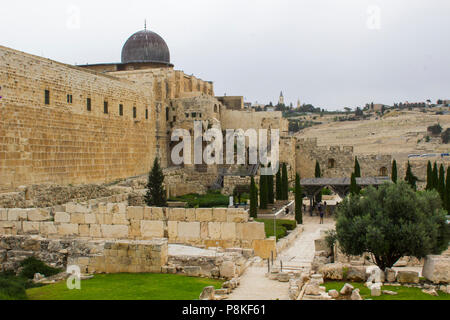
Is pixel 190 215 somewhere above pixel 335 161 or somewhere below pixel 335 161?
below

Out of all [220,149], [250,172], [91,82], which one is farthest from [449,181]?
[91,82]

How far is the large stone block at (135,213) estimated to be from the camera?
11789 millimetres

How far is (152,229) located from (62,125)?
10.4 metres

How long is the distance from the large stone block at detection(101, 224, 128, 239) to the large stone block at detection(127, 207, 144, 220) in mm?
293

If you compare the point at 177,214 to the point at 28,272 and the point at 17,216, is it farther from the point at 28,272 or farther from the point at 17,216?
the point at 17,216

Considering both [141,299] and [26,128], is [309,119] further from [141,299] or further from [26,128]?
[141,299]

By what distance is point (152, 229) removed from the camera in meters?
11.7

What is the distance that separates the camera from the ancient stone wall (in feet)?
57.0

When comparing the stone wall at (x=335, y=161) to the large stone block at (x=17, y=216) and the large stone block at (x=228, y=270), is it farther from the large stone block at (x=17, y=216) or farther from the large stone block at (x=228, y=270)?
the large stone block at (x=228, y=270)

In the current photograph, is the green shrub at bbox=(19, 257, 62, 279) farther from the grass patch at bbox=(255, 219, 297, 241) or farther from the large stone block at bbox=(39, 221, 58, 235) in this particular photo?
the grass patch at bbox=(255, 219, 297, 241)

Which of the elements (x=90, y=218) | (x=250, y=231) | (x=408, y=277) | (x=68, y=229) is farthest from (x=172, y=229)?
(x=408, y=277)

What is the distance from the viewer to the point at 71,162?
20844 millimetres

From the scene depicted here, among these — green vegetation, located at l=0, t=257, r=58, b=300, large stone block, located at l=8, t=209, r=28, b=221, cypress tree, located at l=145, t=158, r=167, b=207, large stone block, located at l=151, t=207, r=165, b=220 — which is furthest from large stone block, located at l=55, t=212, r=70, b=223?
cypress tree, located at l=145, t=158, r=167, b=207
